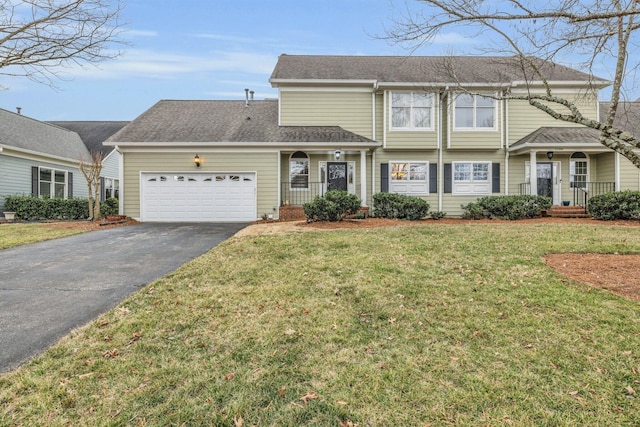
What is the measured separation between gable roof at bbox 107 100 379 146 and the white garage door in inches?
58.7

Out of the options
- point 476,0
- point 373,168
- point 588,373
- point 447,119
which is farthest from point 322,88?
point 588,373

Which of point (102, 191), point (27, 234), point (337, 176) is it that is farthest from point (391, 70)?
point (102, 191)

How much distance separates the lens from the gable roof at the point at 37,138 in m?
15.4

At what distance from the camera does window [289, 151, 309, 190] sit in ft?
47.1

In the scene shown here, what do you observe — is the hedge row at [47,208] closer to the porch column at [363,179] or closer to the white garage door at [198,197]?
the white garage door at [198,197]

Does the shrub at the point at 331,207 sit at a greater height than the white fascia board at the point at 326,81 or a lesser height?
lesser

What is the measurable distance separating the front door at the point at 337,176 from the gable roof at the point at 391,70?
360 centimetres

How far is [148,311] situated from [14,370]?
127 centimetres

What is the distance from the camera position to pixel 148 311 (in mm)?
3908

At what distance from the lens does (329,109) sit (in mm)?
14570

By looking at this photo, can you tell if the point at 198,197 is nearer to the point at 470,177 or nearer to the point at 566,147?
the point at 470,177

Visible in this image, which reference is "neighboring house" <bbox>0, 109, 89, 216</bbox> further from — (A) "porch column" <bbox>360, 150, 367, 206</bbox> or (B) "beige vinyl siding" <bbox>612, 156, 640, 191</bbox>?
(B) "beige vinyl siding" <bbox>612, 156, 640, 191</bbox>

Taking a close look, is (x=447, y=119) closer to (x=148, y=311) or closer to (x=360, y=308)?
(x=360, y=308)

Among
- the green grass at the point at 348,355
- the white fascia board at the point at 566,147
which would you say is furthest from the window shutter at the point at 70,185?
the white fascia board at the point at 566,147
